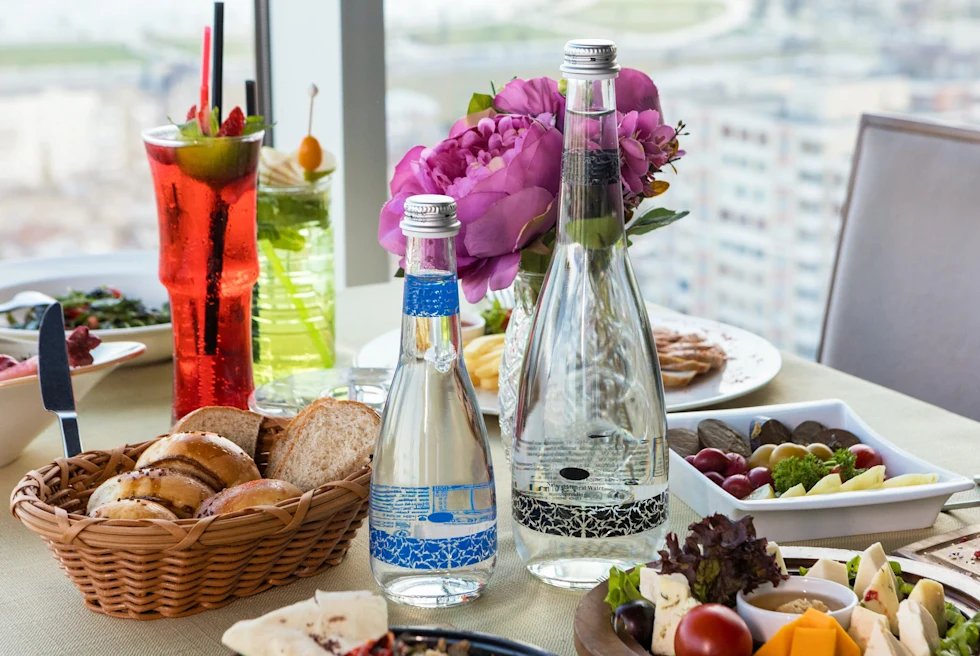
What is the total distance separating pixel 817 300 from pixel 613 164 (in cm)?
415

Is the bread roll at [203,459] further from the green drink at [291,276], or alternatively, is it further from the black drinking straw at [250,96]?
the black drinking straw at [250,96]

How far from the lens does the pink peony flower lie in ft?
2.88

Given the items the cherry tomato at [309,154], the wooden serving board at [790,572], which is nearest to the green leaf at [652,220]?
the wooden serving board at [790,572]

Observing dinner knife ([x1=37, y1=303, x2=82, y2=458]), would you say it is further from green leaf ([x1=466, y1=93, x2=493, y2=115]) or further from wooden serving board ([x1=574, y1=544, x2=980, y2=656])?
wooden serving board ([x1=574, y1=544, x2=980, y2=656])

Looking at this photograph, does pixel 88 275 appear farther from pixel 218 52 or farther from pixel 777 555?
pixel 777 555

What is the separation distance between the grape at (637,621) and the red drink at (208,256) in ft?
1.89

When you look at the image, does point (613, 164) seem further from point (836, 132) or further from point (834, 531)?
point (836, 132)

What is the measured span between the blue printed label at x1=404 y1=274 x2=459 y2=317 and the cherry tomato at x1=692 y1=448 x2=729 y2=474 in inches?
12.7

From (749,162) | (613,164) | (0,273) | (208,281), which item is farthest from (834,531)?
(749,162)

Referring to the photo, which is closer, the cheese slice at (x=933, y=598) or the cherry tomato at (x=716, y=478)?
the cheese slice at (x=933, y=598)

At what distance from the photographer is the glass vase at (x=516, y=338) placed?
97cm

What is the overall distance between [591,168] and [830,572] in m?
0.32

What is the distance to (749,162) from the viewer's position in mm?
4535

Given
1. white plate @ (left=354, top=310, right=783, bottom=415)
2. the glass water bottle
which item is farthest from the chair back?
the glass water bottle
